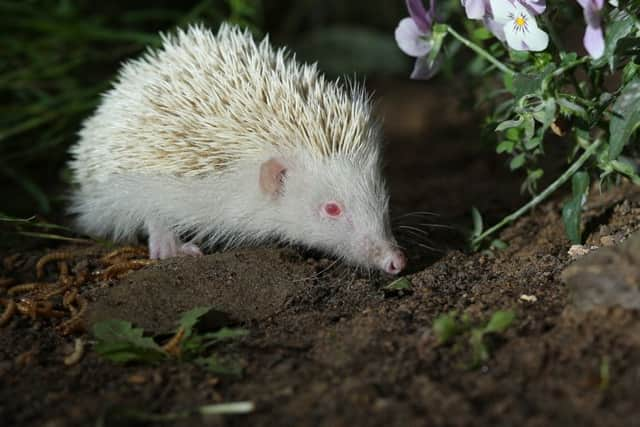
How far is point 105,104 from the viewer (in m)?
3.76

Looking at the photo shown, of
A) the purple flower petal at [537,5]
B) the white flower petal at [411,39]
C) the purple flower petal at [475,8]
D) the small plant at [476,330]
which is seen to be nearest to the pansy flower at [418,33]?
the white flower petal at [411,39]

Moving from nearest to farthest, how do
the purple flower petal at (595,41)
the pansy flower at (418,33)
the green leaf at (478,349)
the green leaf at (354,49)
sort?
1. the green leaf at (478,349)
2. the purple flower petal at (595,41)
3. the pansy flower at (418,33)
4. the green leaf at (354,49)

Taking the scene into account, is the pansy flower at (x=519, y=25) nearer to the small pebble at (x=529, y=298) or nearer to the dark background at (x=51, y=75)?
the small pebble at (x=529, y=298)

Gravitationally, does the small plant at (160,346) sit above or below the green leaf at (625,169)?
below

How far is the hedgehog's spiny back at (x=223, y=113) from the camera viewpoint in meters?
3.21

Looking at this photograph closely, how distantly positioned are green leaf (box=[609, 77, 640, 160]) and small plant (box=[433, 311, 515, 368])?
78 cm

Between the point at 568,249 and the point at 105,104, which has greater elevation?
the point at 568,249

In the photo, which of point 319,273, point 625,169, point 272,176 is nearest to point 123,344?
point 319,273

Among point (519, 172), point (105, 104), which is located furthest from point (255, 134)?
point (519, 172)

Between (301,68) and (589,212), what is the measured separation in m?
1.54

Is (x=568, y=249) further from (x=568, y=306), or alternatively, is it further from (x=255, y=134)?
(x=255, y=134)

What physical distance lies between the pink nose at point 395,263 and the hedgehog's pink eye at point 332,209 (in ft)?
1.03

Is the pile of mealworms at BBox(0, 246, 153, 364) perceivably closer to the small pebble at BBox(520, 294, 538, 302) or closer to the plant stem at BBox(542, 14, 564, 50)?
the small pebble at BBox(520, 294, 538, 302)

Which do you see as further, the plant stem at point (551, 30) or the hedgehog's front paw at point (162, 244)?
the hedgehog's front paw at point (162, 244)
